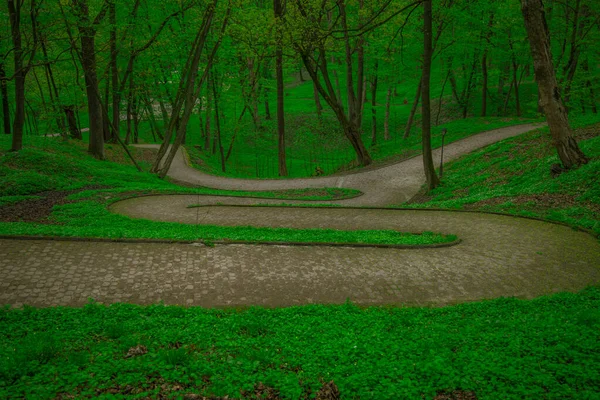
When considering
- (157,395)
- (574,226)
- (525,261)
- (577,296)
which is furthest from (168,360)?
(574,226)

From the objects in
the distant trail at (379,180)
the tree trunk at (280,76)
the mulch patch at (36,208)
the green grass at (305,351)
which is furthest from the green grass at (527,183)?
the mulch patch at (36,208)

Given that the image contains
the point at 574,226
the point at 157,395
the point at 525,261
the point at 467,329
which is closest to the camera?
the point at 157,395

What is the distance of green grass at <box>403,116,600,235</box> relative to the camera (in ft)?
35.6

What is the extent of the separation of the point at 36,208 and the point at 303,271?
8871 millimetres

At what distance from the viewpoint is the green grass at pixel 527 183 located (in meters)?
10.8

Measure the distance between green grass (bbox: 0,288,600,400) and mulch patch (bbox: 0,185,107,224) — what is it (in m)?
6.44

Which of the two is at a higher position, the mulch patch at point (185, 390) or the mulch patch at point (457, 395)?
the mulch patch at point (185, 390)

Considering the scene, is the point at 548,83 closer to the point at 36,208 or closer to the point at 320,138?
the point at 36,208

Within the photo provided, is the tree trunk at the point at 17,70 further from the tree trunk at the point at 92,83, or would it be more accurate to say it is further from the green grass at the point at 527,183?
the green grass at the point at 527,183

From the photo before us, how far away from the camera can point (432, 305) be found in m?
6.55

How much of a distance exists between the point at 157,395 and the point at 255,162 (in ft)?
108

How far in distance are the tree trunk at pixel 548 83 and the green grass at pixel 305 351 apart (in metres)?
7.81

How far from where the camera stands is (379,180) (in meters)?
20.7

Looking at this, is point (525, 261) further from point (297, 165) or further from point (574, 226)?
point (297, 165)
